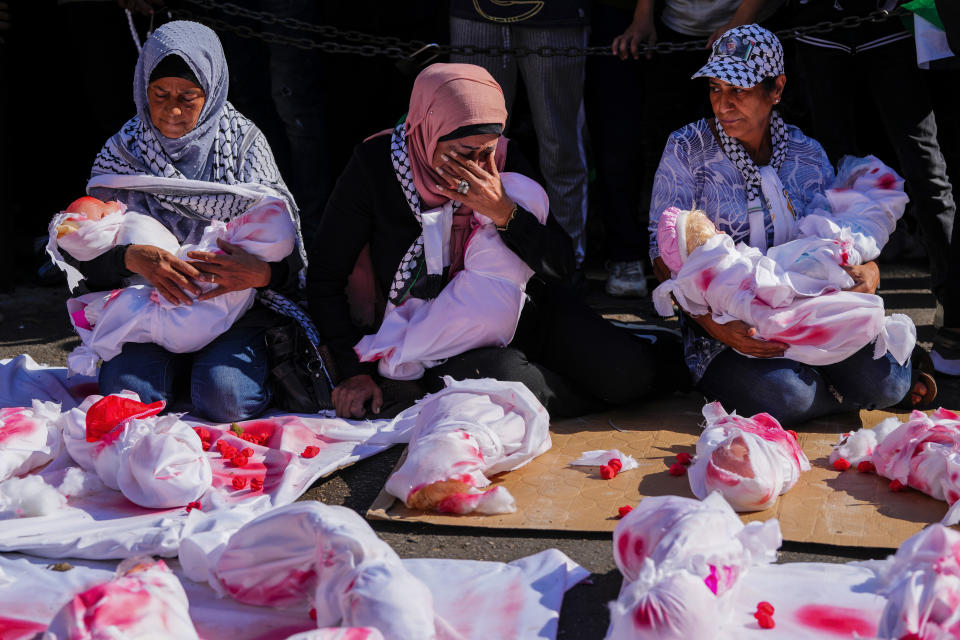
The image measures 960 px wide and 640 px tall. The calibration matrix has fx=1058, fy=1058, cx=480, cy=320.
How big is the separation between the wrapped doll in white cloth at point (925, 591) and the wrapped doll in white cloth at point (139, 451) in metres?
1.81

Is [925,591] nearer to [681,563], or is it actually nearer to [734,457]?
[681,563]

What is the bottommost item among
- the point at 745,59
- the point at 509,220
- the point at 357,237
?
the point at 357,237

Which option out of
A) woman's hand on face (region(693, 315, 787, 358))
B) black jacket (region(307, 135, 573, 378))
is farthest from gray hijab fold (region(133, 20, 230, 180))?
woman's hand on face (region(693, 315, 787, 358))

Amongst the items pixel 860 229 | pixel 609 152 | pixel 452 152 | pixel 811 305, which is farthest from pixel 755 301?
pixel 609 152

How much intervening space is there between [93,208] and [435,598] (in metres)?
1.95

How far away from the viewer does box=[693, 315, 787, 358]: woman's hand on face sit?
3.38 m

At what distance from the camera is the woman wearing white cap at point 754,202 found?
3.40 metres

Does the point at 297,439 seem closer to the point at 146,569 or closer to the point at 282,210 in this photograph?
the point at 282,210

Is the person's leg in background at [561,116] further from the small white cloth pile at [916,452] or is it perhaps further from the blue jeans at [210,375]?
the small white cloth pile at [916,452]

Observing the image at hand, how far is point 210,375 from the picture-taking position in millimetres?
3561

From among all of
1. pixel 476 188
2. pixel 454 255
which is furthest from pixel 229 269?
pixel 476 188

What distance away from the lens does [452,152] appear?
11.1 feet

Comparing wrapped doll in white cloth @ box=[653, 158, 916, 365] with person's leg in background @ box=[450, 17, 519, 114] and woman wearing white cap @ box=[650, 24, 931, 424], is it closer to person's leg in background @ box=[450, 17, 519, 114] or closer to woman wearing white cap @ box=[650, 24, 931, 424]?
woman wearing white cap @ box=[650, 24, 931, 424]

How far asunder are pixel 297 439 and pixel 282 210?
0.81 metres
